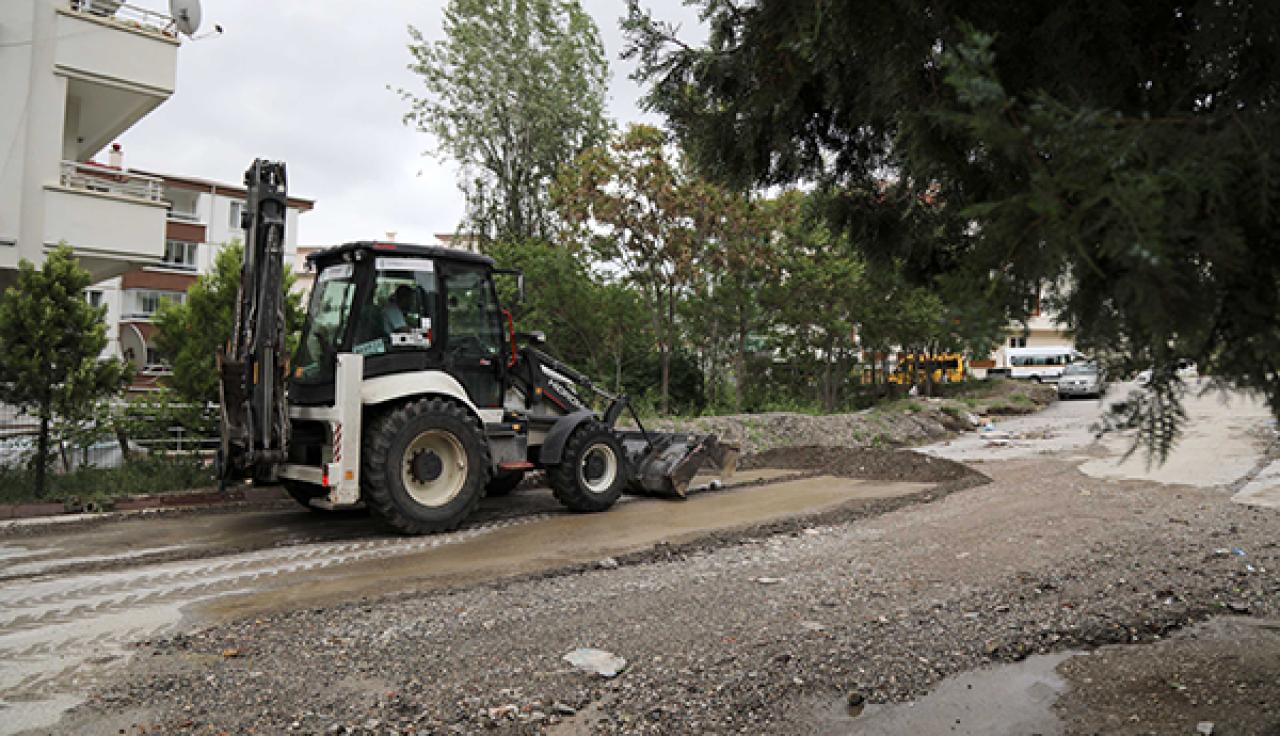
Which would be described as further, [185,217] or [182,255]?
[182,255]

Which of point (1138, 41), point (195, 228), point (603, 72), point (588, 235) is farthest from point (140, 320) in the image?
point (1138, 41)

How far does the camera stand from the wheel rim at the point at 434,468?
8070mm

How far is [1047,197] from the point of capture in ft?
5.93

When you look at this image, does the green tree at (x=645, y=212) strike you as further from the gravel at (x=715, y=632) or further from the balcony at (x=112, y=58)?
the gravel at (x=715, y=632)

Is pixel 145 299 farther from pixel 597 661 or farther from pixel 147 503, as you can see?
pixel 597 661

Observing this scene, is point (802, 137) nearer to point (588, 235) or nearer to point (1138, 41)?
point (1138, 41)

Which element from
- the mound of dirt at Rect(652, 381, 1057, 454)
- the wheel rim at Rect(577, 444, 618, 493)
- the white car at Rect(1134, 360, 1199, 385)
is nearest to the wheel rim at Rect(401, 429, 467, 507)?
the wheel rim at Rect(577, 444, 618, 493)

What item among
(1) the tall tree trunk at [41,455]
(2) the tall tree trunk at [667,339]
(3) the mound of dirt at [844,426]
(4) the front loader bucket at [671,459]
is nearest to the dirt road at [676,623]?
(4) the front loader bucket at [671,459]

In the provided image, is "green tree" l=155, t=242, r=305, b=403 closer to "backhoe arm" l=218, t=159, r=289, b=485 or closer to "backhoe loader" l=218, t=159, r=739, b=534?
"backhoe loader" l=218, t=159, r=739, b=534

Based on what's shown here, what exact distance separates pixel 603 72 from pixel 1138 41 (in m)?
24.8

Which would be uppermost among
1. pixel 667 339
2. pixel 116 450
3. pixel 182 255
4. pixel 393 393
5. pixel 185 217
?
pixel 185 217

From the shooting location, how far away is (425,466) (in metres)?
8.09

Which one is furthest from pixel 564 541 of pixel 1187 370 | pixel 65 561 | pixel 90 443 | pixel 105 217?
pixel 105 217

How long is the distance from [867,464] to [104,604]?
10145 mm
